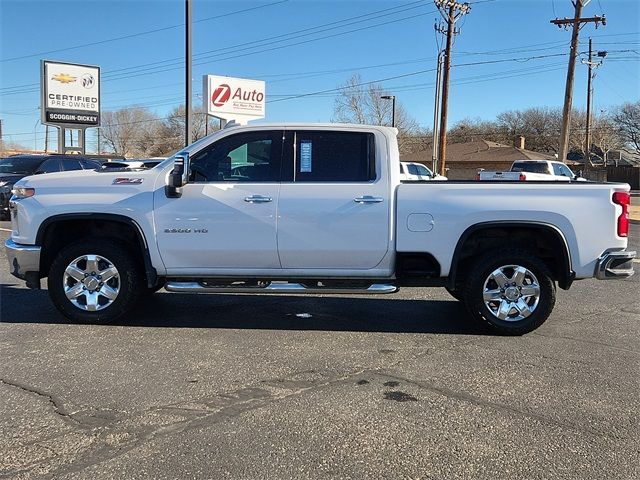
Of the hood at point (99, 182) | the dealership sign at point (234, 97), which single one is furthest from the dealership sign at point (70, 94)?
the hood at point (99, 182)

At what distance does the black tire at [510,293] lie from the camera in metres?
5.60

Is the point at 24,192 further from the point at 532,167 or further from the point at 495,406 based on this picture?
the point at 532,167

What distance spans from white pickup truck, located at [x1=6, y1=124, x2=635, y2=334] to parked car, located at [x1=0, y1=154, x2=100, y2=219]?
8.42 metres

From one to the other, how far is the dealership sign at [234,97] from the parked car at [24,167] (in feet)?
32.0

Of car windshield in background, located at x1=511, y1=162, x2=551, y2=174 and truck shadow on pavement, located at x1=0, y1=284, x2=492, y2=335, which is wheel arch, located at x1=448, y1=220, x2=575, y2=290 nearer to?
truck shadow on pavement, located at x1=0, y1=284, x2=492, y2=335

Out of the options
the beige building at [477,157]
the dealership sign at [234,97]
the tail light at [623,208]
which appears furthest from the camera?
the beige building at [477,157]

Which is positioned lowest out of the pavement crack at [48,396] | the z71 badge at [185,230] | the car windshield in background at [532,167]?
the pavement crack at [48,396]

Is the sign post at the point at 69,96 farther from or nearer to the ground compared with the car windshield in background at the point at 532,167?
farther from the ground

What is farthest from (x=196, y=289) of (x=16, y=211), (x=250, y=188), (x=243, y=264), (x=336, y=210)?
(x=16, y=211)

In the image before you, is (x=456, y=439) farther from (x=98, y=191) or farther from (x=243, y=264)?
(x=98, y=191)

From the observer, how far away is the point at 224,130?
578 cm

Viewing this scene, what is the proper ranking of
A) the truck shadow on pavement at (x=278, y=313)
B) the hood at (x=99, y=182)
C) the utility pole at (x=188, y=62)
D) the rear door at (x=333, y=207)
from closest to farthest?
the rear door at (x=333, y=207)
the hood at (x=99, y=182)
the truck shadow on pavement at (x=278, y=313)
the utility pole at (x=188, y=62)

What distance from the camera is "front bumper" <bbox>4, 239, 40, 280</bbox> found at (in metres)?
5.75

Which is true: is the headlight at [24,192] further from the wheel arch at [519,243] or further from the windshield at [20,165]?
the windshield at [20,165]
